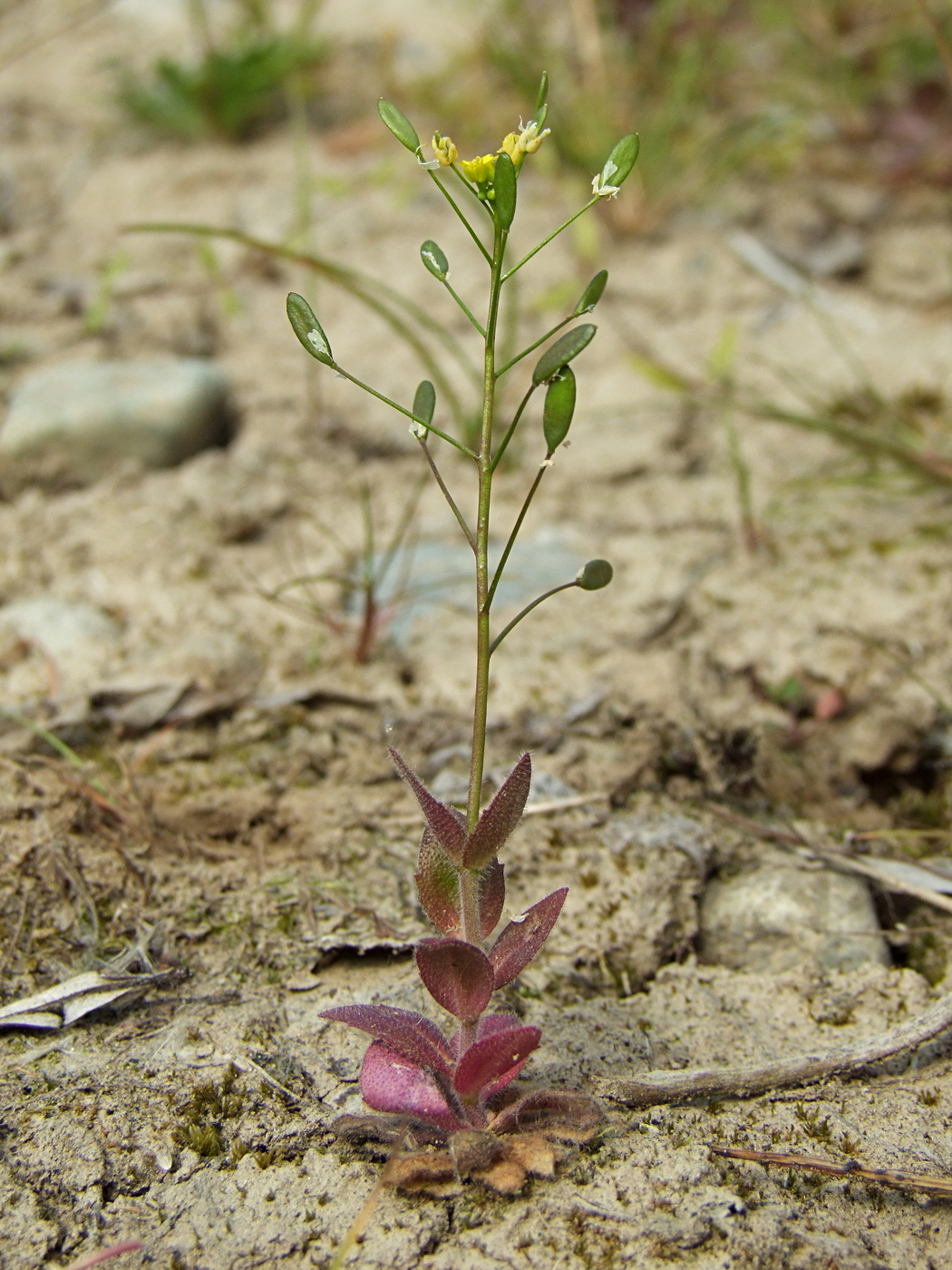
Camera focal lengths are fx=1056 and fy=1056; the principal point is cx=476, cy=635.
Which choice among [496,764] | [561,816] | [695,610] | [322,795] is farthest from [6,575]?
[695,610]

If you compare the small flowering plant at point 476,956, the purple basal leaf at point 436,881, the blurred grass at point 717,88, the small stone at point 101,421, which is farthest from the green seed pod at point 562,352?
the blurred grass at point 717,88

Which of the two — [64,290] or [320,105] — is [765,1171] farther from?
[320,105]

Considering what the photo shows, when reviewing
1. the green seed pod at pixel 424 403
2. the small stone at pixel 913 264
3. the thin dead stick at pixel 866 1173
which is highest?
the small stone at pixel 913 264

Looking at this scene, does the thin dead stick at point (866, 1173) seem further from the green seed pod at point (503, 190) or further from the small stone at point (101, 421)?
the small stone at point (101, 421)

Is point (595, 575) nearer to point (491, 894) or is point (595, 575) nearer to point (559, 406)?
point (559, 406)

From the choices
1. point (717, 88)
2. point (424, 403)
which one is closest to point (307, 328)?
point (424, 403)

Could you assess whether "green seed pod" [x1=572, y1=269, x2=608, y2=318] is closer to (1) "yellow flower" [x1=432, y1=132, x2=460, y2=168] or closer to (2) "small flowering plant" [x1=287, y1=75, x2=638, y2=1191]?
(2) "small flowering plant" [x1=287, y1=75, x2=638, y2=1191]
